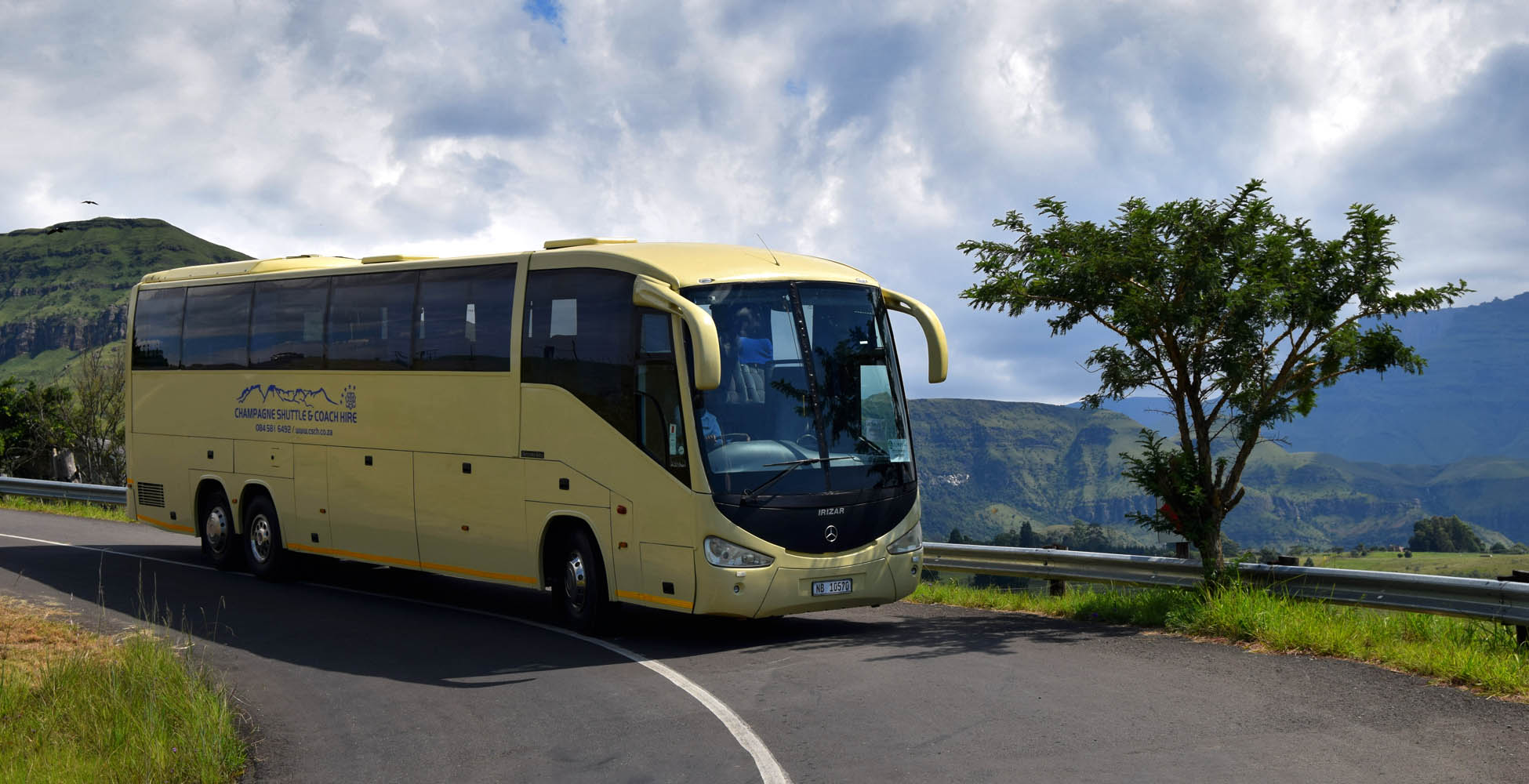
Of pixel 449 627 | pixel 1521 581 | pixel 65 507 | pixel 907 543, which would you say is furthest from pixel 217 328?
pixel 1521 581

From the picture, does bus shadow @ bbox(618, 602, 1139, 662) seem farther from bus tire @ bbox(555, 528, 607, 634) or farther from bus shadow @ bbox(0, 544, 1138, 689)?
bus tire @ bbox(555, 528, 607, 634)

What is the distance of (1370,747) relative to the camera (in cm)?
763

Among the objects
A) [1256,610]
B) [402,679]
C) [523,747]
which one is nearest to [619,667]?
[402,679]

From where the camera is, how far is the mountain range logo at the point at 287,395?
51.9ft

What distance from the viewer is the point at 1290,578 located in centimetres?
1251

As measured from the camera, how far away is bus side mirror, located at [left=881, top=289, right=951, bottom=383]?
12.6 metres

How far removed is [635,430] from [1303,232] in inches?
272

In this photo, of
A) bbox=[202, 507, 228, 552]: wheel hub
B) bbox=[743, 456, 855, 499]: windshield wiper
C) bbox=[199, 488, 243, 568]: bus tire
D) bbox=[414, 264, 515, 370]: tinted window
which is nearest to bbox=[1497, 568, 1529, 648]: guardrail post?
bbox=[743, 456, 855, 499]: windshield wiper

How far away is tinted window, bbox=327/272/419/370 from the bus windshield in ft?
14.6

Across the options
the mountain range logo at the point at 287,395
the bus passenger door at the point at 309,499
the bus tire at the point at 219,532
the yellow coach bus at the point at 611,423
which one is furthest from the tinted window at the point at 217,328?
the bus tire at the point at 219,532

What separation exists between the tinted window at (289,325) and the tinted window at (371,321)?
30 centimetres

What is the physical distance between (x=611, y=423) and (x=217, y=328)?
8.23 m

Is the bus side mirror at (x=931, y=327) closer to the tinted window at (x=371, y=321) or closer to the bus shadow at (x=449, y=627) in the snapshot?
the bus shadow at (x=449, y=627)

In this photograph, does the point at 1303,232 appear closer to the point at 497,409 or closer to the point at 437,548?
the point at 497,409
